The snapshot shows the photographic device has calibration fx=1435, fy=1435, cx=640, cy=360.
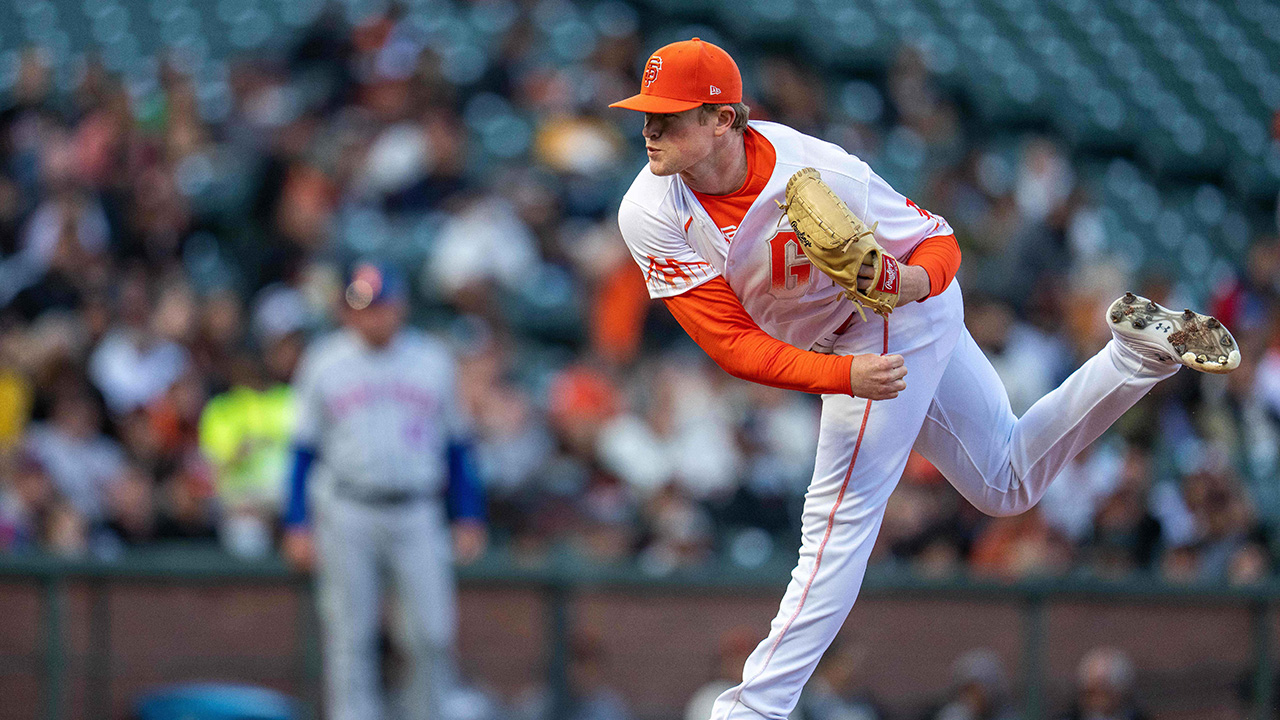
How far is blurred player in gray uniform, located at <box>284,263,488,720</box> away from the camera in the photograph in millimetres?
6422

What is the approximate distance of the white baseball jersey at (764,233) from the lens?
377 centimetres

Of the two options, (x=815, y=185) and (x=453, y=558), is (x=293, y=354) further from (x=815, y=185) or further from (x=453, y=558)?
(x=815, y=185)

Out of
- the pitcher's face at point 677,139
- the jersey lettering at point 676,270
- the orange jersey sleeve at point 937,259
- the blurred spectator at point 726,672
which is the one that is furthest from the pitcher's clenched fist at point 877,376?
the blurred spectator at point 726,672

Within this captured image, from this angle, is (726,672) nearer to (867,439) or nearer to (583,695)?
(583,695)

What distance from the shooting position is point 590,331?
29.7 ft

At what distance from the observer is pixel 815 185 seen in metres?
3.56

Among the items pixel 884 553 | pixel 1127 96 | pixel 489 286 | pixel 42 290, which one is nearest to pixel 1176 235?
pixel 1127 96

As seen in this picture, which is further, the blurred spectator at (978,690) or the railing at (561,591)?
the blurred spectator at (978,690)

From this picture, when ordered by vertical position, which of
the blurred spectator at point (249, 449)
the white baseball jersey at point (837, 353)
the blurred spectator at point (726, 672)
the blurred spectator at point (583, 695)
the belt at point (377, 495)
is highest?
the white baseball jersey at point (837, 353)

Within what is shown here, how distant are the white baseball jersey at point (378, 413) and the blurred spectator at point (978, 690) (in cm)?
280

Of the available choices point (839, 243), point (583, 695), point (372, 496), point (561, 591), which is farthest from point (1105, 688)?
point (839, 243)

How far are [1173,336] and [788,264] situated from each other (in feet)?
3.47

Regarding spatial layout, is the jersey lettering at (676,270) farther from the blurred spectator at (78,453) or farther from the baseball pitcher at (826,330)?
the blurred spectator at (78,453)

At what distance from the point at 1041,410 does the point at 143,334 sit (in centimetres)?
572
